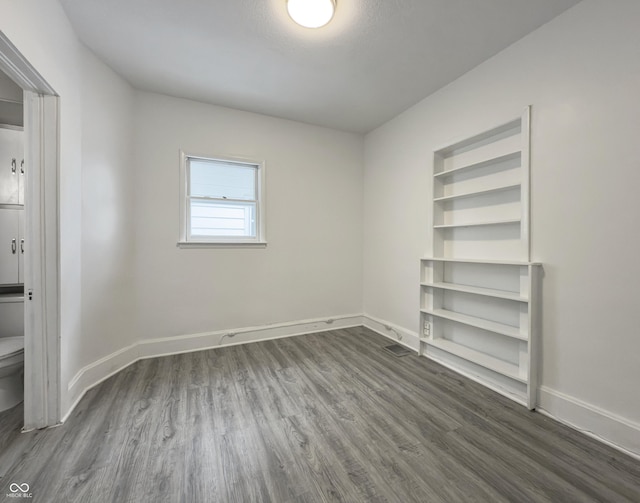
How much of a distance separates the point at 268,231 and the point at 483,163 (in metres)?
2.31

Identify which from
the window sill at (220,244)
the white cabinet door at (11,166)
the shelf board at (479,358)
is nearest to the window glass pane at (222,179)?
the window sill at (220,244)

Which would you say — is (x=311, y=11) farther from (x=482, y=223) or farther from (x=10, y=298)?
(x=10, y=298)

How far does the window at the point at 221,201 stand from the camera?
2.86 metres

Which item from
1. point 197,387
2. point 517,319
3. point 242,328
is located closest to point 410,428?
point 517,319

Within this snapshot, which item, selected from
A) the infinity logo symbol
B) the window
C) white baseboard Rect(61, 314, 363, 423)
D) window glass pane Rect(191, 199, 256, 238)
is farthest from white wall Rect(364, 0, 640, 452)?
the infinity logo symbol

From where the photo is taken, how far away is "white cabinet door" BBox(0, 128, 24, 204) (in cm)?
212

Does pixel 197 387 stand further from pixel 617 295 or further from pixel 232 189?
pixel 617 295

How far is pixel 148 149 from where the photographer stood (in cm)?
264

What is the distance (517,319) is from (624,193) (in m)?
1.07

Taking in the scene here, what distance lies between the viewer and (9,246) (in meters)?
2.13

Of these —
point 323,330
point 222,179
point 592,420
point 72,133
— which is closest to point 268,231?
point 222,179

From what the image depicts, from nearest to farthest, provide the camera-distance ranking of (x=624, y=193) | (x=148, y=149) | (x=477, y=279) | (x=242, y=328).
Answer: (x=624, y=193), (x=477, y=279), (x=148, y=149), (x=242, y=328)

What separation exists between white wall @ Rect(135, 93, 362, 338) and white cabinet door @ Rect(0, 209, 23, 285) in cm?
82

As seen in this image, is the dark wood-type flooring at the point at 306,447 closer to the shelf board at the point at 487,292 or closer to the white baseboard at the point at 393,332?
the white baseboard at the point at 393,332
